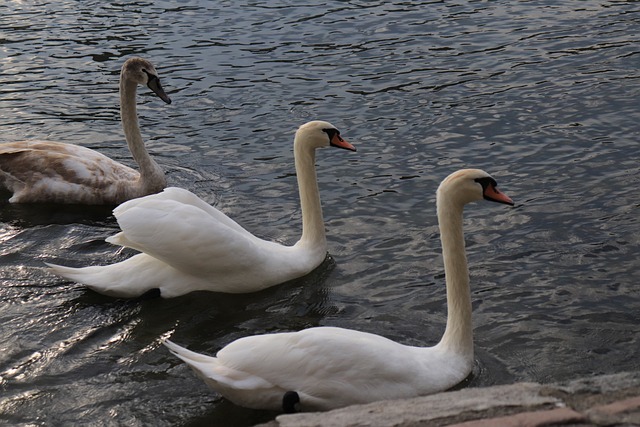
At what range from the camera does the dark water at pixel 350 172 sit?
605 centimetres

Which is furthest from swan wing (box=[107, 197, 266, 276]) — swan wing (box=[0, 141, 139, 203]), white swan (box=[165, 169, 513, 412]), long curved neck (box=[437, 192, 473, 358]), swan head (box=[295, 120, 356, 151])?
swan wing (box=[0, 141, 139, 203])

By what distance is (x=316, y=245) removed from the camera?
7.34 metres

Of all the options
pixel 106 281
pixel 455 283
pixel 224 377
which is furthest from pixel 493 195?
pixel 106 281

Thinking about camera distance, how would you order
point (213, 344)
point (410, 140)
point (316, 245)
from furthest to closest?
1. point (410, 140)
2. point (316, 245)
3. point (213, 344)

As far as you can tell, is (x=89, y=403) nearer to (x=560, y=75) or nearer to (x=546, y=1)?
(x=560, y=75)

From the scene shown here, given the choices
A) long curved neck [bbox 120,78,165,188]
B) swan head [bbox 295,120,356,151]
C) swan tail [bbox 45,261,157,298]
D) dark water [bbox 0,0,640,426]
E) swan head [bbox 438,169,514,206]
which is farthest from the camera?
long curved neck [bbox 120,78,165,188]

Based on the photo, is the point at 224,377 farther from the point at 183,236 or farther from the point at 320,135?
the point at 320,135

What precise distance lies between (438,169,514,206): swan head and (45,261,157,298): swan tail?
2.38 meters

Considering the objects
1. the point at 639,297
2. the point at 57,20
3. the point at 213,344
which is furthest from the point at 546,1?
the point at 213,344

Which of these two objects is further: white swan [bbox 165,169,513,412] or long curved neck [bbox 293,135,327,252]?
long curved neck [bbox 293,135,327,252]

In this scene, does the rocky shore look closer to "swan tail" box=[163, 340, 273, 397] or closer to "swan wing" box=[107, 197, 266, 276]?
"swan tail" box=[163, 340, 273, 397]

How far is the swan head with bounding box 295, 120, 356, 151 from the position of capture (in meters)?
7.32

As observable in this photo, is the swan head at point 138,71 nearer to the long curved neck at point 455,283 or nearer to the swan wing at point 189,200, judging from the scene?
the swan wing at point 189,200

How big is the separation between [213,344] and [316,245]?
51.7 inches
